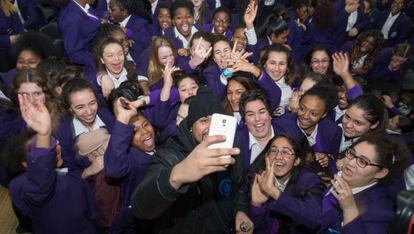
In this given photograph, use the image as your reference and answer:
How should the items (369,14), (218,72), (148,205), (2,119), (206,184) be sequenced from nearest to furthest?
(148,205) < (206,184) < (2,119) < (218,72) < (369,14)

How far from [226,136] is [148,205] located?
0.43 metres

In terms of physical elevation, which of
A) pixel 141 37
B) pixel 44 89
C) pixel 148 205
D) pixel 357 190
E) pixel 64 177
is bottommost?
pixel 357 190

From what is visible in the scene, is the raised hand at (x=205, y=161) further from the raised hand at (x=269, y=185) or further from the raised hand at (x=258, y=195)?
the raised hand at (x=258, y=195)

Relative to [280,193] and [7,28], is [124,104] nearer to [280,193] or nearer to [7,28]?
[280,193]

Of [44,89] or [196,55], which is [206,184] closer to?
[44,89]

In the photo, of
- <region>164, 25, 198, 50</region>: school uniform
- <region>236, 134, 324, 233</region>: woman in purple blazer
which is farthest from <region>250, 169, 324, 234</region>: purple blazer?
<region>164, 25, 198, 50</region>: school uniform

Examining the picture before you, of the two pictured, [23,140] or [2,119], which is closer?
[23,140]

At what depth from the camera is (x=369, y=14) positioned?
22.2 feet

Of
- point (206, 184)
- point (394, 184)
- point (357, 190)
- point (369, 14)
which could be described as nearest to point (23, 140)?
point (206, 184)

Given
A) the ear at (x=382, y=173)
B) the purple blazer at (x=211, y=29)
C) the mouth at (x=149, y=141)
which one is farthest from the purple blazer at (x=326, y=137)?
the purple blazer at (x=211, y=29)

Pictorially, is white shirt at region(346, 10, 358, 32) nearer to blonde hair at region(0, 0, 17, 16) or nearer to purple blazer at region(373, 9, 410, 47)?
purple blazer at region(373, 9, 410, 47)

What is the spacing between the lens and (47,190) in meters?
1.99

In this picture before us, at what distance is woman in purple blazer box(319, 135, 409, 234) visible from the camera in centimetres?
201

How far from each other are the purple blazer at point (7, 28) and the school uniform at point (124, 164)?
8.72ft
